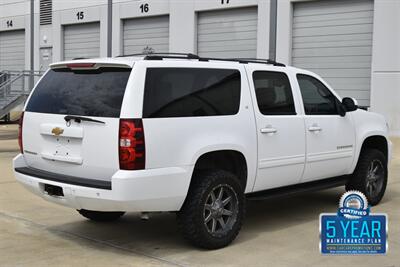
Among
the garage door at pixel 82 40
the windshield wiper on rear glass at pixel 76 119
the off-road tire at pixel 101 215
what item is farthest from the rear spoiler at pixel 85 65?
the garage door at pixel 82 40

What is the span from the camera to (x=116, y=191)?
16.6 feet

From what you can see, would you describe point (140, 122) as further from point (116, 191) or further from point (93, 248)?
point (93, 248)

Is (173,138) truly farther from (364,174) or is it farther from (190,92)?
(364,174)

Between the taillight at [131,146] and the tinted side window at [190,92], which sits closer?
the taillight at [131,146]

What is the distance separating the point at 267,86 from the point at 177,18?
17.4 m

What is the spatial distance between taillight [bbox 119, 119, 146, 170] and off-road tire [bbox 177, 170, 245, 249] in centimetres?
69

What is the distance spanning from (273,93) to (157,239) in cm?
209

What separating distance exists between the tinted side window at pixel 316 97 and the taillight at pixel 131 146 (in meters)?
2.58

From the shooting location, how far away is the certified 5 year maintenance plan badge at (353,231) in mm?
4918

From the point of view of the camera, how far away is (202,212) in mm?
5535

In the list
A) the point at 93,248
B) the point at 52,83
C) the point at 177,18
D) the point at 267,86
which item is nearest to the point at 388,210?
the point at 267,86

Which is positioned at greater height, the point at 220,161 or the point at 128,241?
the point at 220,161

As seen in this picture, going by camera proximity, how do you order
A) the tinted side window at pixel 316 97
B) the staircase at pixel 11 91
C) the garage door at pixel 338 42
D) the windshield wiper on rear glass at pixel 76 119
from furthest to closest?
the garage door at pixel 338 42 < the staircase at pixel 11 91 < the tinted side window at pixel 316 97 < the windshield wiper on rear glass at pixel 76 119

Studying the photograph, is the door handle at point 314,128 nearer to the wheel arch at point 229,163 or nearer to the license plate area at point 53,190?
the wheel arch at point 229,163
